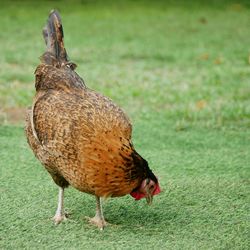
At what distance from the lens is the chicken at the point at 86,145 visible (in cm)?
390

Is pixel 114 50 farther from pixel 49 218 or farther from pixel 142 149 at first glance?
pixel 49 218

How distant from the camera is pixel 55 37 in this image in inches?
189

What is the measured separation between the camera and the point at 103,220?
425 cm

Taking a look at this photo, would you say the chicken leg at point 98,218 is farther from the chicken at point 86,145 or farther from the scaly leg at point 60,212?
the scaly leg at point 60,212

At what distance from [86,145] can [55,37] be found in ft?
3.81

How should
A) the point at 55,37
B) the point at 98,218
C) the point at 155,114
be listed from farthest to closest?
the point at 155,114, the point at 55,37, the point at 98,218

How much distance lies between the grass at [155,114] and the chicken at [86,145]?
0.28m

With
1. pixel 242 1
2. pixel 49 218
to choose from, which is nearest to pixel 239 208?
pixel 49 218

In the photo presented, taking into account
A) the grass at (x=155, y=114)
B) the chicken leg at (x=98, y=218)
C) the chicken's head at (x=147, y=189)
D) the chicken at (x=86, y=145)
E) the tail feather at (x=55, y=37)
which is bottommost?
the grass at (x=155, y=114)

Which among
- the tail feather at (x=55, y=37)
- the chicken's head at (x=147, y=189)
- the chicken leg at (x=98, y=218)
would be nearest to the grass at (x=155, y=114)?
the chicken leg at (x=98, y=218)

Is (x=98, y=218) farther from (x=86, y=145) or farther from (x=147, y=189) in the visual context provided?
(x=86, y=145)

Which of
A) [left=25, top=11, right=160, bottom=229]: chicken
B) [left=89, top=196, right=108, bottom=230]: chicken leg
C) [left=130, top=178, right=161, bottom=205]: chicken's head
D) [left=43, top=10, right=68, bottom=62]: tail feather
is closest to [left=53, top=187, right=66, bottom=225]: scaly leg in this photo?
[left=25, top=11, right=160, bottom=229]: chicken

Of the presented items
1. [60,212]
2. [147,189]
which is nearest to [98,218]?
[60,212]

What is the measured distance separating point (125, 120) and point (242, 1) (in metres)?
9.13
